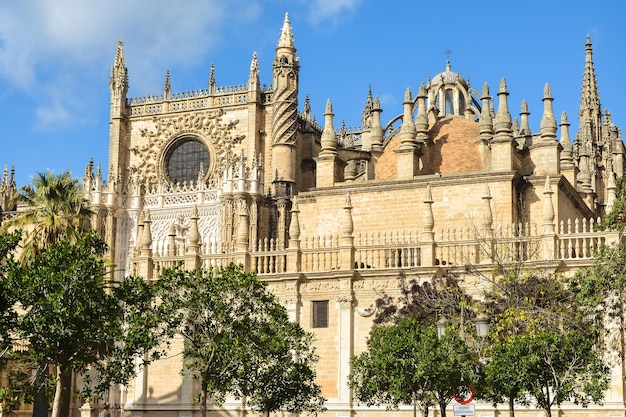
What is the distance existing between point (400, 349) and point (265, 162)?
954 inches

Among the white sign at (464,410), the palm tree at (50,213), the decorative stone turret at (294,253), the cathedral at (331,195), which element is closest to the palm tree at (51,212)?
the palm tree at (50,213)

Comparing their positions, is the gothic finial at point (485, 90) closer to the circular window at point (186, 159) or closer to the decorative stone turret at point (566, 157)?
the decorative stone turret at point (566, 157)

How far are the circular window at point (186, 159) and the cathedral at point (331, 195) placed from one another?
68 millimetres

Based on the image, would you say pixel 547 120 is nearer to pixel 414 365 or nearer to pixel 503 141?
pixel 503 141

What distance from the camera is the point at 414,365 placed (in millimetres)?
23047

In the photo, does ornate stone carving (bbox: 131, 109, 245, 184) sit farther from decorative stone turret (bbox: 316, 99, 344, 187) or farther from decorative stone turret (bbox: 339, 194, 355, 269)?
decorative stone turret (bbox: 339, 194, 355, 269)

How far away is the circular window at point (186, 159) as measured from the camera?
48781 mm

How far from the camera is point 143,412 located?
31.7 meters

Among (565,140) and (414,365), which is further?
(565,140)

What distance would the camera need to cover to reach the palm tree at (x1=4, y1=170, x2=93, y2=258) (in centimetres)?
2850

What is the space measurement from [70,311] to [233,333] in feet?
14.4

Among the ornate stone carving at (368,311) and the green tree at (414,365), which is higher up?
the ornate stone carving at (368,311)

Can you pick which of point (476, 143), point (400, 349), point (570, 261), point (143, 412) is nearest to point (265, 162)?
point (476, 143)

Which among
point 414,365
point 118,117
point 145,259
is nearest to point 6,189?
point 118,117
